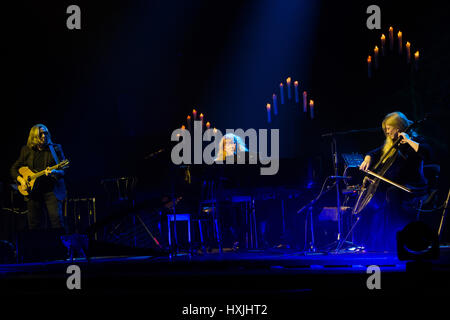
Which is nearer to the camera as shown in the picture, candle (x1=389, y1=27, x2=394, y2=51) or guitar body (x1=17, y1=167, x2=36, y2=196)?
guitar body (x1=17, y1=167, x2=36, y2=196)

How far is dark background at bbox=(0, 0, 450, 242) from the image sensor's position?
8.20m

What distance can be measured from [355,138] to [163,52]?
12.0 feet

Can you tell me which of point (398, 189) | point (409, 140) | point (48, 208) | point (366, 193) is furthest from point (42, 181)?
point (409, 140)

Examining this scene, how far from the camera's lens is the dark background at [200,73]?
26.9ft

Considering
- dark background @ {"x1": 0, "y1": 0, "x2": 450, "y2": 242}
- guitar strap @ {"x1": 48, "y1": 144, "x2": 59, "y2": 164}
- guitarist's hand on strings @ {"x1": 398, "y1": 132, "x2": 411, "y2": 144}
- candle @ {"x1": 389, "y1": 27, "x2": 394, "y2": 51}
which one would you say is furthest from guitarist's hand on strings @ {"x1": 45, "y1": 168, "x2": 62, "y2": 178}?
candle @ {"x1": 389, "y1": 27, "x2": 394, "y2": 51}

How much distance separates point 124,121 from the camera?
9.25m

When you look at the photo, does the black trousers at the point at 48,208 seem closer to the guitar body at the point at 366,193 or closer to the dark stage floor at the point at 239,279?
the dark stage floor at the point at 239,279

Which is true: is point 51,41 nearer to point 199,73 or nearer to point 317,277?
point 199,73

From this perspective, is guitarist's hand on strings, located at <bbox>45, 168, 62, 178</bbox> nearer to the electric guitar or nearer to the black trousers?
the electric guitar

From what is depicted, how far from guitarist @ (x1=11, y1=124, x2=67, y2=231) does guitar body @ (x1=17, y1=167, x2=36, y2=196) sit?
0.13 feet

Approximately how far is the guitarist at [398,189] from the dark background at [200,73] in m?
1.97

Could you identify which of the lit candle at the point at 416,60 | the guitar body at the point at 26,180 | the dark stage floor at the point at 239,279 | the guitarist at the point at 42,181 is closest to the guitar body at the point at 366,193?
the dark stage floor at the point at 239,279

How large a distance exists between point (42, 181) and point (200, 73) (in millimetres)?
3974
